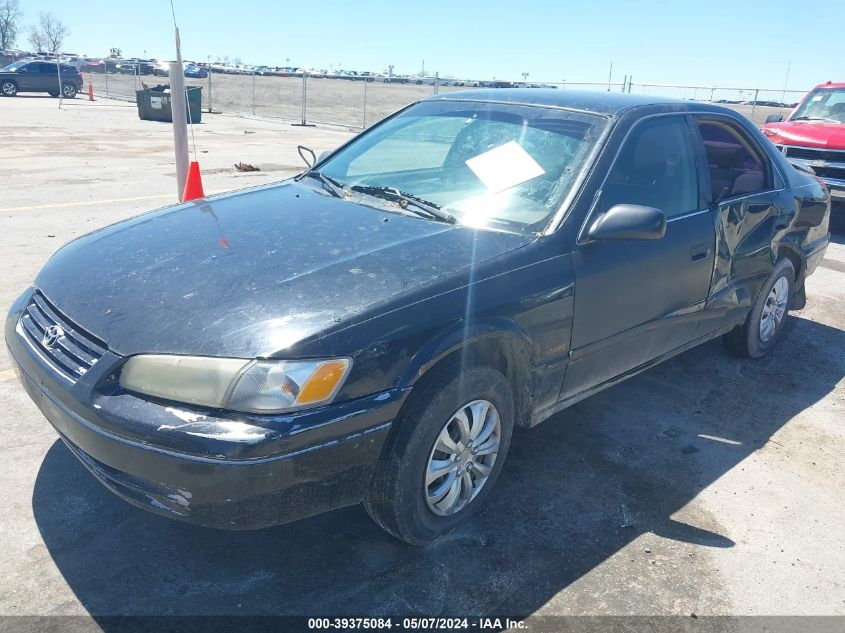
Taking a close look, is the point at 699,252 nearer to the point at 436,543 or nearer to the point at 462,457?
the point at 462,457

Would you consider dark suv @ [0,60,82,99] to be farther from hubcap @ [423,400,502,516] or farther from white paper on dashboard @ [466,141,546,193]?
hubcap @ [423,400,502,516]

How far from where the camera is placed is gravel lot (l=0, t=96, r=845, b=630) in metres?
2.53

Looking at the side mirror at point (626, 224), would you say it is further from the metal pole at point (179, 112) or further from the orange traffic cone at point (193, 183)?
the metal pole at point (179, 112)

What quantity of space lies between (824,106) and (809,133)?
3.33 ft

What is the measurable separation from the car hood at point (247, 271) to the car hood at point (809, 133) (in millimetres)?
8410

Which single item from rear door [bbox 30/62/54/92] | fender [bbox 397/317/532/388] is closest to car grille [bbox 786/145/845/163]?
fender [bbox 397/317/532/388]

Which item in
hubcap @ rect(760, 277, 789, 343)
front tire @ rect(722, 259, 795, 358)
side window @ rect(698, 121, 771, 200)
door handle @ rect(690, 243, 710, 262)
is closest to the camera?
door handle @ rect(690, 243, 710, 262)

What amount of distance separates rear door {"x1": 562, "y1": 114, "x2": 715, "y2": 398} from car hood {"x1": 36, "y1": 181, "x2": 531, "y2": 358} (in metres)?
0.50

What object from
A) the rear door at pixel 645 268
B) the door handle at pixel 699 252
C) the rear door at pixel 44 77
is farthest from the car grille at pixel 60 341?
the rear door at pixel 44 77

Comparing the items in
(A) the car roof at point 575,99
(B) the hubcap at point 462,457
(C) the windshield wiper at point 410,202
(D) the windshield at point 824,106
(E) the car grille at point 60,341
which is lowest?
(B) the hubcap at point 462,457

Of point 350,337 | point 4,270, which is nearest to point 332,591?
point 350,337

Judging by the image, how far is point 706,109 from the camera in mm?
4188

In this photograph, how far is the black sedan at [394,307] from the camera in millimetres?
2273

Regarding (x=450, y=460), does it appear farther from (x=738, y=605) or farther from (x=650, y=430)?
(x=650, y=430)
